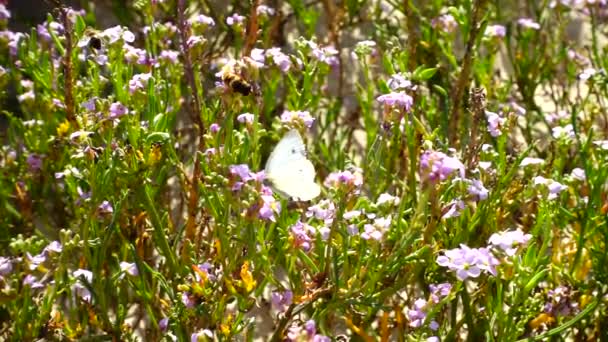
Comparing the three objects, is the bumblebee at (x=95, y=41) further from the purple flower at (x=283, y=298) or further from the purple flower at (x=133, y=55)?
the purple flower at (x=283, y=298)

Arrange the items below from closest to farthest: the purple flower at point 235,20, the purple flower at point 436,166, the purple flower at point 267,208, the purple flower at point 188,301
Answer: the purple flower at point 436,166, the purple flower at point 267,208, the purple flower at point 188,301, the purple flower at point 235,20

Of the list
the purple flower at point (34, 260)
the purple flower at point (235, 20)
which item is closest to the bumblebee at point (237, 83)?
the purple flower at point (34, 260)

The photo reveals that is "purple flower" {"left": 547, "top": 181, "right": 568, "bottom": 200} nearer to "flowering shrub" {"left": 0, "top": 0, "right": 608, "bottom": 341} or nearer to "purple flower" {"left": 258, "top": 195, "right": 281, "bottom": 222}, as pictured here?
"flowering shrub" {"left": 0, "top": 0, "right": 608, "bottom": 341}

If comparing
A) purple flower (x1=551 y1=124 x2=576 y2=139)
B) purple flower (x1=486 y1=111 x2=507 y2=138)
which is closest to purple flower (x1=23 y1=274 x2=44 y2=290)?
purple flower (x1=486 y1=111 x2=507 y2=138)

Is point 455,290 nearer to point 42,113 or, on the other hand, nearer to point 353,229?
point 353,229

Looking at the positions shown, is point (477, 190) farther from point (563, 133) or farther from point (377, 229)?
point (563, 133)

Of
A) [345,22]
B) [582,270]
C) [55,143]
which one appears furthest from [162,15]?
[582,270]

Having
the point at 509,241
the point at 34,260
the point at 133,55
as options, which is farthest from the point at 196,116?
the point at 509,241
